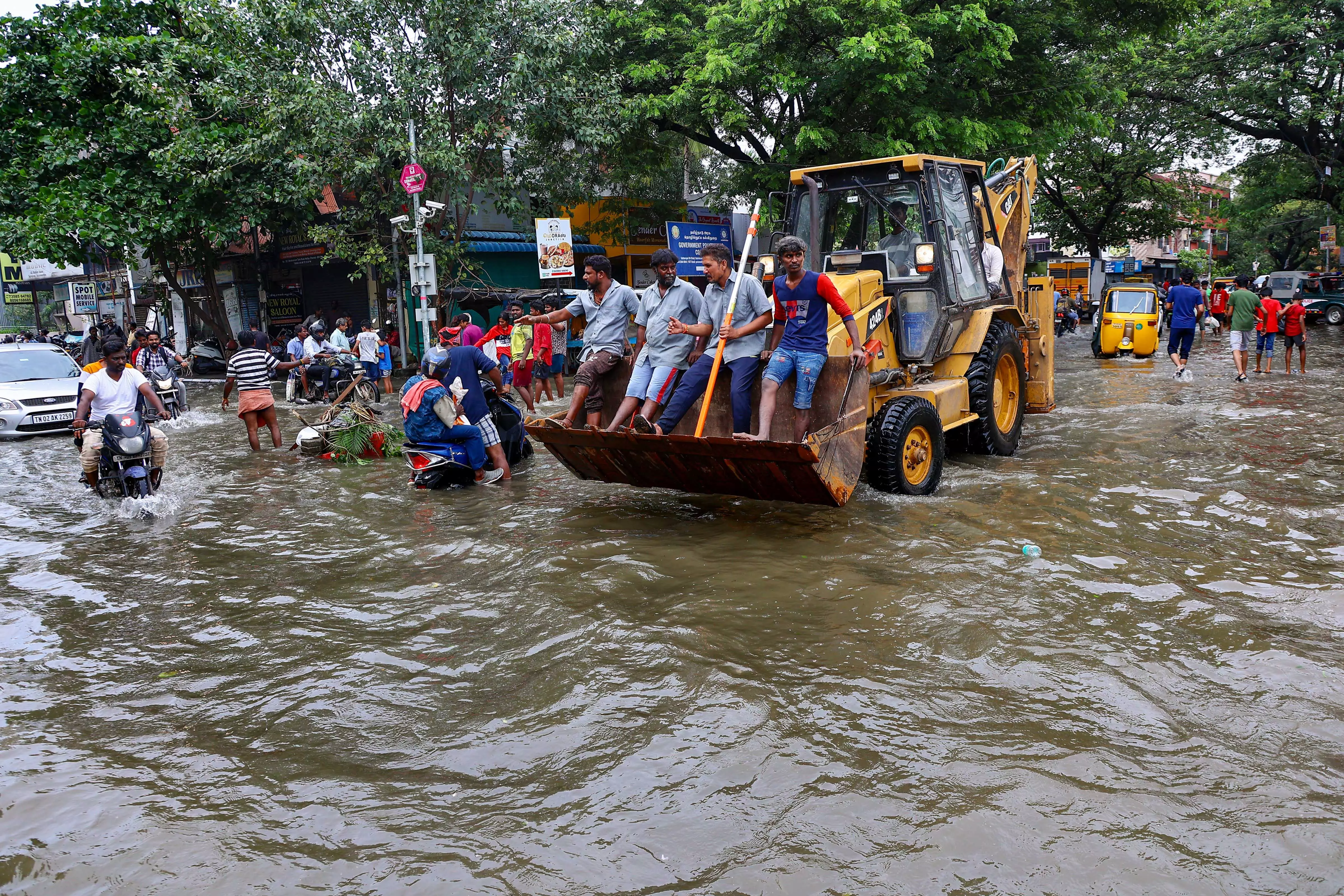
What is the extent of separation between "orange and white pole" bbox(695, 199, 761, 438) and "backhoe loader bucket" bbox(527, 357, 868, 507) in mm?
206

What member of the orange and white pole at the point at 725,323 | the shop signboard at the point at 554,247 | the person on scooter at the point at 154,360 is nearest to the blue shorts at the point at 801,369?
the orange and white pole at the point at 725,323

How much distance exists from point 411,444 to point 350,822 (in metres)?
6.87

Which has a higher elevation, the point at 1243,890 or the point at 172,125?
the point at 172,125

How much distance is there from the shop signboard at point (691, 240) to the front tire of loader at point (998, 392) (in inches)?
574

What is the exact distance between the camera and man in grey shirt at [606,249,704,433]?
25.5 ft

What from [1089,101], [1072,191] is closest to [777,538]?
[1089,101]

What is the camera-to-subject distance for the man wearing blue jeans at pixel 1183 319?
1702 cm

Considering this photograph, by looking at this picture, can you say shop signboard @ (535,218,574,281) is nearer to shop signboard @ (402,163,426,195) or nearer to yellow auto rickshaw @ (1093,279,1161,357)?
shop signboard @ (402,163,426,195)

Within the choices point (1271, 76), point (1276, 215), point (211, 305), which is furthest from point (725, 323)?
point (1276, 215)

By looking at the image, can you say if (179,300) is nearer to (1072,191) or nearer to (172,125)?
(172,125)

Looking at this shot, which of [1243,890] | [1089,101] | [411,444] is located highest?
[1089,101]

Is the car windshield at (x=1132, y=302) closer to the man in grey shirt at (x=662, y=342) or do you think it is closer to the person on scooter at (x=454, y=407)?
the person on scooter at (x=454, y=407)

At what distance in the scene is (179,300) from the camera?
37.4 metres

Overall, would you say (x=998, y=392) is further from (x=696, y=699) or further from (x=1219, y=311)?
(x=1219, y=311)
